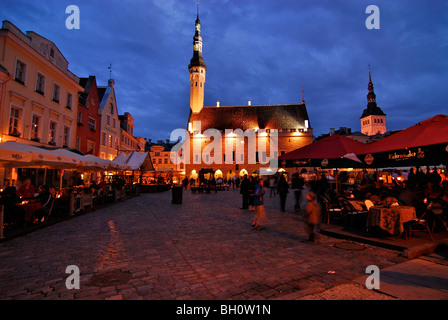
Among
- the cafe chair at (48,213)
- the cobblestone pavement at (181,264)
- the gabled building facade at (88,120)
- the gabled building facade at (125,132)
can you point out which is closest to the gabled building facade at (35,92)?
the gabled building facade at (88,120)

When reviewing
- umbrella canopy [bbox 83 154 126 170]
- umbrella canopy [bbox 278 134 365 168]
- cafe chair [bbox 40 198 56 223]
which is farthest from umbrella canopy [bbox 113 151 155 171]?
umbrella canopy [bbox 278 134 365 168]

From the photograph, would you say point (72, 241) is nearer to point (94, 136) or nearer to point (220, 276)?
point (220, 276)

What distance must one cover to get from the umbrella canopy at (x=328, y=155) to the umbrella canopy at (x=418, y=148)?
1.26 m

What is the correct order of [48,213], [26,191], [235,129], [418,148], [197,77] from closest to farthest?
1. [418,148]
2. [48,213]
3. [26,191]
4. [235,129]
5. [197,77]

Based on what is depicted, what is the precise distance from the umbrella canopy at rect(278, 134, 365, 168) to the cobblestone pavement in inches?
111

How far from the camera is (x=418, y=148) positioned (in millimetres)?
5215

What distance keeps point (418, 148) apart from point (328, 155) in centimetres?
358

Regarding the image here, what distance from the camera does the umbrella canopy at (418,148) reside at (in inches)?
193

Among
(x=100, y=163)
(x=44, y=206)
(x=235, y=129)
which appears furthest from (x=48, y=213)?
(x=235, y=129)

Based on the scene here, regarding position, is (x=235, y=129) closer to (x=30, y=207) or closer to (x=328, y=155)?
(x=328, y=155)

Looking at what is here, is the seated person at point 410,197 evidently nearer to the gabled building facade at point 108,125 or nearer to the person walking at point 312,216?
the person walking at point 312,216

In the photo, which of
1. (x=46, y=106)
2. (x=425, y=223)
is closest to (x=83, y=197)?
(x=46, y=106)

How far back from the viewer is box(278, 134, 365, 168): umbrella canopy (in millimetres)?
8445

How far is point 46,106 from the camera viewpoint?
17.5m
